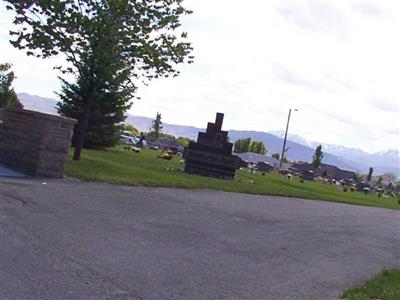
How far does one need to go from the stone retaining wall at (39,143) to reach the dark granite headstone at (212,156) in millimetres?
11367

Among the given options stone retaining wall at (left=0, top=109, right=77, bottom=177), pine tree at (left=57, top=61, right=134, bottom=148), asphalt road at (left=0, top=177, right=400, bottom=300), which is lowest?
asphalt road at (left=0, top=177, right=400, bottom=300)

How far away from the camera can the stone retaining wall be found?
1366cm

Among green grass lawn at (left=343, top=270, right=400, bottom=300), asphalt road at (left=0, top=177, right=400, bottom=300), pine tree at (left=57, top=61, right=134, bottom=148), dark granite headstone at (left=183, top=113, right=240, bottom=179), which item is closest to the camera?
asphalt road at (left=0, top=177, right=400, bottom=300)

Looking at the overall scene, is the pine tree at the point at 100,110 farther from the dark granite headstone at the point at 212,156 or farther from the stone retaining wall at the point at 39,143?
the stone retaining wall at the point at 39,143

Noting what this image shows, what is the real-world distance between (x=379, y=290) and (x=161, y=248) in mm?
2827

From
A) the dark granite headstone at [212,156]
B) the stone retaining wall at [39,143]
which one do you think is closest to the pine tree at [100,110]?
the dark granite headstone at [212,156]

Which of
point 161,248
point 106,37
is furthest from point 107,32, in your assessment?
point 161,248

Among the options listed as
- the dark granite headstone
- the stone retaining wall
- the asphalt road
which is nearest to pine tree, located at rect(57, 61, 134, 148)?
the dark granite headstone

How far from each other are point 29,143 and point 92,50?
18.2 ft

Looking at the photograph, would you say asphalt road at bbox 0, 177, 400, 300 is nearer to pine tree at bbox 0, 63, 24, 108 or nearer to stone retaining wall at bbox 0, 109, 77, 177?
stone retaining wall at bbox 0, 109, 77, 177

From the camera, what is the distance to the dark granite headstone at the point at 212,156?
25547 millimetres

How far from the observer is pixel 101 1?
18.5 metres

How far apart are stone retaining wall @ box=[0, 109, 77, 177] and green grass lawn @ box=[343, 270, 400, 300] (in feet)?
25.3

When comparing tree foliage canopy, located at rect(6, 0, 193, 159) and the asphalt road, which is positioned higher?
tree foliage canopy, located at rect(6, 0, 193, 159)
